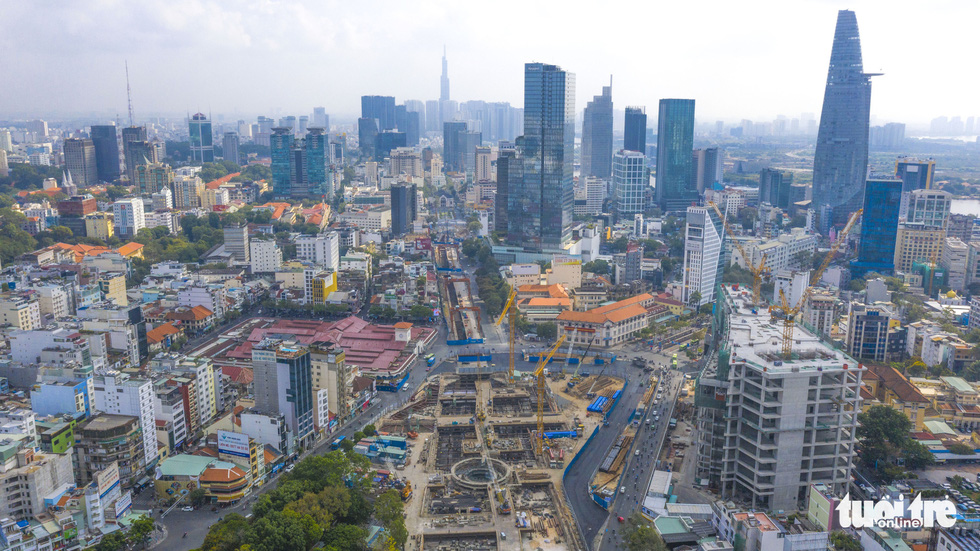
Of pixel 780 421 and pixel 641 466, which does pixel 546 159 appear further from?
pixel 780 421

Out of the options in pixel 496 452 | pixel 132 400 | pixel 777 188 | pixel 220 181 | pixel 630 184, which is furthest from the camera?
pixel 220 181

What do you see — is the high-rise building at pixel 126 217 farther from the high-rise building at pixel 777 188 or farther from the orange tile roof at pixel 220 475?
the high-rise building at pixel 777 188

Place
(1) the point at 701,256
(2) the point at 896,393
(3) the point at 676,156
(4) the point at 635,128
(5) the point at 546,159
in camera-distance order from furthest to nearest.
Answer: (4) the point at 635,128 < (3) the point at 676,156 < (5) the point at 546,159 < (1) the point at 701,256 < (2) the point at 896,393

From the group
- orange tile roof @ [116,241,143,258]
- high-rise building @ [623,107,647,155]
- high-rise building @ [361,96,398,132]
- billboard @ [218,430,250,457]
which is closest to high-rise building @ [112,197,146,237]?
orange tile roof @ [116,241,143,258]

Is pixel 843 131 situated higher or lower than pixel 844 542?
higher

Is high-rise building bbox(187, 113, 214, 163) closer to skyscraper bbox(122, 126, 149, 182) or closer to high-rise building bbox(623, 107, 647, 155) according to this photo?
skyscraper bbox(122, 126, 149, 182)

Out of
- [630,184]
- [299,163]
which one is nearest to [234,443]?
[630,184]

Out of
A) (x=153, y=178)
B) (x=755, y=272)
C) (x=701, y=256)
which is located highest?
(x=153, y=178)

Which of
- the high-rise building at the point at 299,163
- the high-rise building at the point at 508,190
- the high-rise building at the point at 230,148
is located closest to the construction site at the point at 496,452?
the high-rise building at the point at 508,190

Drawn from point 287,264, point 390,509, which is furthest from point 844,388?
point 287,264
